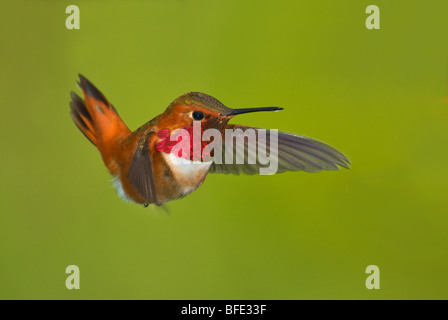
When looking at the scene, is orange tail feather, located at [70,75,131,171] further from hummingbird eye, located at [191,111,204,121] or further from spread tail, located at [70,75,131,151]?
hummingbird eye, located at [191,111,204,121]

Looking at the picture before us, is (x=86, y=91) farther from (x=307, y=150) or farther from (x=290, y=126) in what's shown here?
(x=290, y=126)

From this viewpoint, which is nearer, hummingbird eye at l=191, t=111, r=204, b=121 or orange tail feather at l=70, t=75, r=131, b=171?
hummingbird eye at l=191, t=111, r=204, b=121

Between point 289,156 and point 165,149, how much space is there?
0.73ft

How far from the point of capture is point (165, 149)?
0.55m

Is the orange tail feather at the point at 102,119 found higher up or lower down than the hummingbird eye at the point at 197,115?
higher up

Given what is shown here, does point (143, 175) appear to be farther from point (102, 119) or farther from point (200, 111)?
point (102, 119)

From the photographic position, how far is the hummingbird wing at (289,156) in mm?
661

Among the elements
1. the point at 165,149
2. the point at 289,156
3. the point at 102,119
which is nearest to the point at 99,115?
the point at 102,119

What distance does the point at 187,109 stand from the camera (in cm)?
53

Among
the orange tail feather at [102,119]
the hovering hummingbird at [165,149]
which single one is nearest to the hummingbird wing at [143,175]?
the hovering hummingbird at [165,149]

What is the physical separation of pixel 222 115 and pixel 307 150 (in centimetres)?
20

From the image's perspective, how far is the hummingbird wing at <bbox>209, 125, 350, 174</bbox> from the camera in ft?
2.17

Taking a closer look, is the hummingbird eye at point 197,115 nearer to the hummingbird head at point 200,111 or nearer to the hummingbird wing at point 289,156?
the hummingbird head at point 200,111

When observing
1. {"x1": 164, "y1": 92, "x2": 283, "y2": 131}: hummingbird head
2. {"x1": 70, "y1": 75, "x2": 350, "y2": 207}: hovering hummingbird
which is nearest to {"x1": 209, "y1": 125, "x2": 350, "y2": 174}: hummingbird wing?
{"x1": 70, "y1": 75, "x2": 350, "y2": 207}: hovering hummingbird
